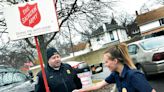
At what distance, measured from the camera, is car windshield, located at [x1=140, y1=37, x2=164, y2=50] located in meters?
13.8

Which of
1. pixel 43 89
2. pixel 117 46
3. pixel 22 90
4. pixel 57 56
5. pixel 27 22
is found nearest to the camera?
pixel 117 46

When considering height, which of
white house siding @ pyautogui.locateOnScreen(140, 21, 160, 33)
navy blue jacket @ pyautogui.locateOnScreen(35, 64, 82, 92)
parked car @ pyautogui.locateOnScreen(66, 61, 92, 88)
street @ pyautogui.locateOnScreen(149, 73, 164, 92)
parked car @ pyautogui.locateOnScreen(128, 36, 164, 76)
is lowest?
white house siding @ pyautogui.locateOnScreen(140, 21, 160, 33)

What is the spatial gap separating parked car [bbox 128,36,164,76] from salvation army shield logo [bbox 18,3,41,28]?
6.72m

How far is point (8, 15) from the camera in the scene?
7.18m

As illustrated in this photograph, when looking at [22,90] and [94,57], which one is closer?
[22,90]

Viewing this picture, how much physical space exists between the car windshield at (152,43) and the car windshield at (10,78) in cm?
523

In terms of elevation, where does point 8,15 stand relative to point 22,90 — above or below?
above

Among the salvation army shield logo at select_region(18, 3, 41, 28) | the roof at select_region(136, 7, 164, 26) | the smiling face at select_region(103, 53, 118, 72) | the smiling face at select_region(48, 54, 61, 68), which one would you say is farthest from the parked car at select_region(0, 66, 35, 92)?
the roof at select_region(136, 7, 164, 26)

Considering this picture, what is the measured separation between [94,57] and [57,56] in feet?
105

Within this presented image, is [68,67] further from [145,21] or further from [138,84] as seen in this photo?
[145,21]

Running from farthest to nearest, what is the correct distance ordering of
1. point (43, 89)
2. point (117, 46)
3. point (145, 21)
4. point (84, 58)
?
1. point (145, 21)
2. point (84, 58)
3. point (43, 89)
4. point (117, 46)

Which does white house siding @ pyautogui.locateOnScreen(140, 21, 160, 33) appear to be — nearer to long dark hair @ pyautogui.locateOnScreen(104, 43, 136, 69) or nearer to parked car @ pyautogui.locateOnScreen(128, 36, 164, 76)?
parked car @ pyautogui.locateOnScreen(128, 36, 164, 76)

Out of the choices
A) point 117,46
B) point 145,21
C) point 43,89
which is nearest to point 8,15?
point 43,89

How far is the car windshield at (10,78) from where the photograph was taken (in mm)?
9931
